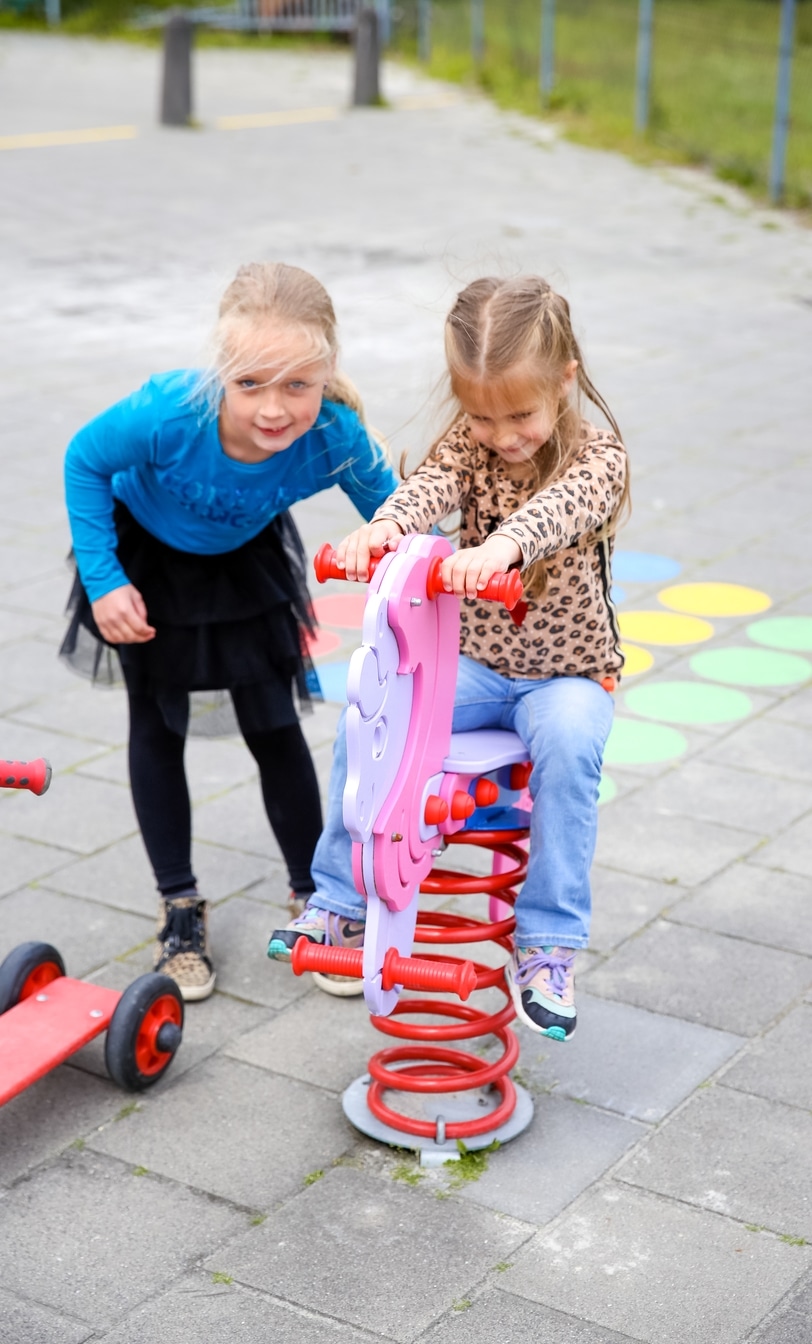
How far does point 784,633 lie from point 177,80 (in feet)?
45.0

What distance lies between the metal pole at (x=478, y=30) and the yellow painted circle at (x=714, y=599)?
56.8 ft

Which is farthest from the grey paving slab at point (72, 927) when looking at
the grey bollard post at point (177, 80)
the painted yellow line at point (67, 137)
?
the grey bollard post at point (177, 80)

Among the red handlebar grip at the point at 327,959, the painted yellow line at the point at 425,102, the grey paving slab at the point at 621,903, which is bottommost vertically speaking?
the grey paving slab at the point at 621,903

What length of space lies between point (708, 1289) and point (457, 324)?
4.96 feet

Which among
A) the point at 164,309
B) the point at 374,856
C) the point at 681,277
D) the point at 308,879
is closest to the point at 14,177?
the point at 164,309

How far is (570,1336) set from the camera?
2305 mm

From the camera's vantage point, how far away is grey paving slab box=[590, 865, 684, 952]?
11.3ft

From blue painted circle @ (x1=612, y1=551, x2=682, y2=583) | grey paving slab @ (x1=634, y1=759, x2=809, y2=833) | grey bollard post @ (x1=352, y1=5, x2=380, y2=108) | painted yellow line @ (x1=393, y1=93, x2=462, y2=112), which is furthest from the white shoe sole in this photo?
painted yellow line @ (x1=393, y1=93, x2=462, y2=112)

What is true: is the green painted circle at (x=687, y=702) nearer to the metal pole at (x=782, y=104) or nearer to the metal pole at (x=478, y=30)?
the metal pole at (x=782, y=104)

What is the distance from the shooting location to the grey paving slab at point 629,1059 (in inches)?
115

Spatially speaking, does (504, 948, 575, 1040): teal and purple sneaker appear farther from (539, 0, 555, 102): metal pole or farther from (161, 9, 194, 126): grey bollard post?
(539, 0, 555, 102): metal pole

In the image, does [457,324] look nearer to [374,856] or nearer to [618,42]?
[374,856]

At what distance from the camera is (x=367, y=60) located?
1875cm

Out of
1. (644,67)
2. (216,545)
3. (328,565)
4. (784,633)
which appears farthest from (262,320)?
(644,67)
